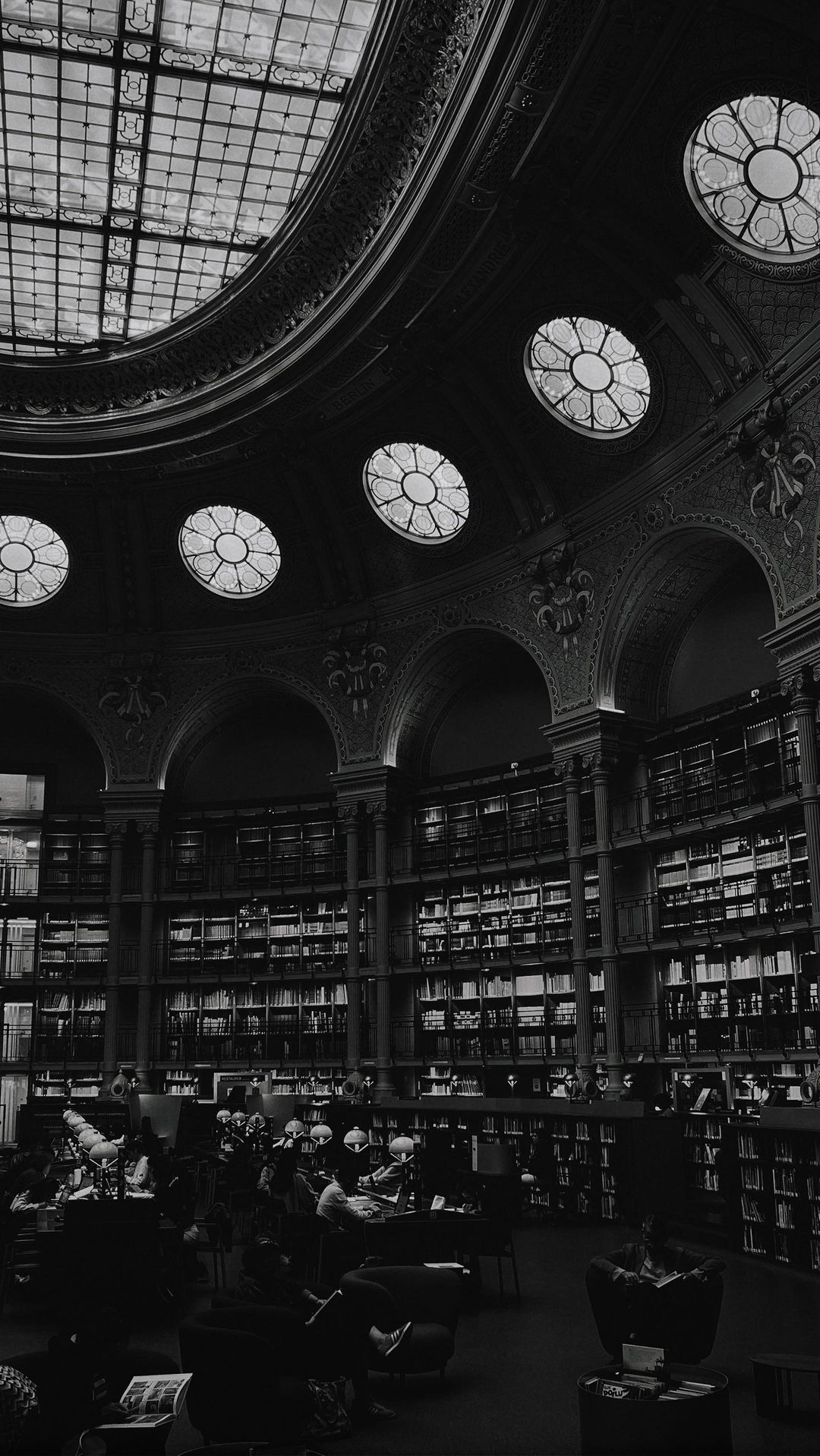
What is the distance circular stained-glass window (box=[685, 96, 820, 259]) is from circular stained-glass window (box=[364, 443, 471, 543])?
677 cm

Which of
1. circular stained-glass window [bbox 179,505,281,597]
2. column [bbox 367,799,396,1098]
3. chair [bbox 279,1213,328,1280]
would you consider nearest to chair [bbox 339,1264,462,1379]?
chair [bbox 279,1213,328,1280]

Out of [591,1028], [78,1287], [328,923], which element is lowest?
[78,1287]

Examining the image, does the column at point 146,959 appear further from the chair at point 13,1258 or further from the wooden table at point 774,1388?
the wooden table at point 774,1388

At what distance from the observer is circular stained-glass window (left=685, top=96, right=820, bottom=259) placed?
13.0 meters

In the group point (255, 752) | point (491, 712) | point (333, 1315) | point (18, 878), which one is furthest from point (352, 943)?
point (333, 1315)

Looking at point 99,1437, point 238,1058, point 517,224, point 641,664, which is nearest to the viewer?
point 99,1437

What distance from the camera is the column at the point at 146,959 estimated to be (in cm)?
2105

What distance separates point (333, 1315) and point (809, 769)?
10074 mm

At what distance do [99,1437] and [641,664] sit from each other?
15.0 m

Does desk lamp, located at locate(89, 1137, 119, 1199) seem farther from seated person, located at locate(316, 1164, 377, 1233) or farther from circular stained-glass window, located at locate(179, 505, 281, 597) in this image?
circular stained-glass window, located at locate(179, 505, 281, 597)

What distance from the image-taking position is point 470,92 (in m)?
13.3

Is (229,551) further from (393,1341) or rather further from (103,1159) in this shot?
(393,1341)

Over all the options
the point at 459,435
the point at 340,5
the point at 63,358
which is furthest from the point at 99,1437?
the point at 63,358

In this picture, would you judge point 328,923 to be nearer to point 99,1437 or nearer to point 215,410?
point 215,410
